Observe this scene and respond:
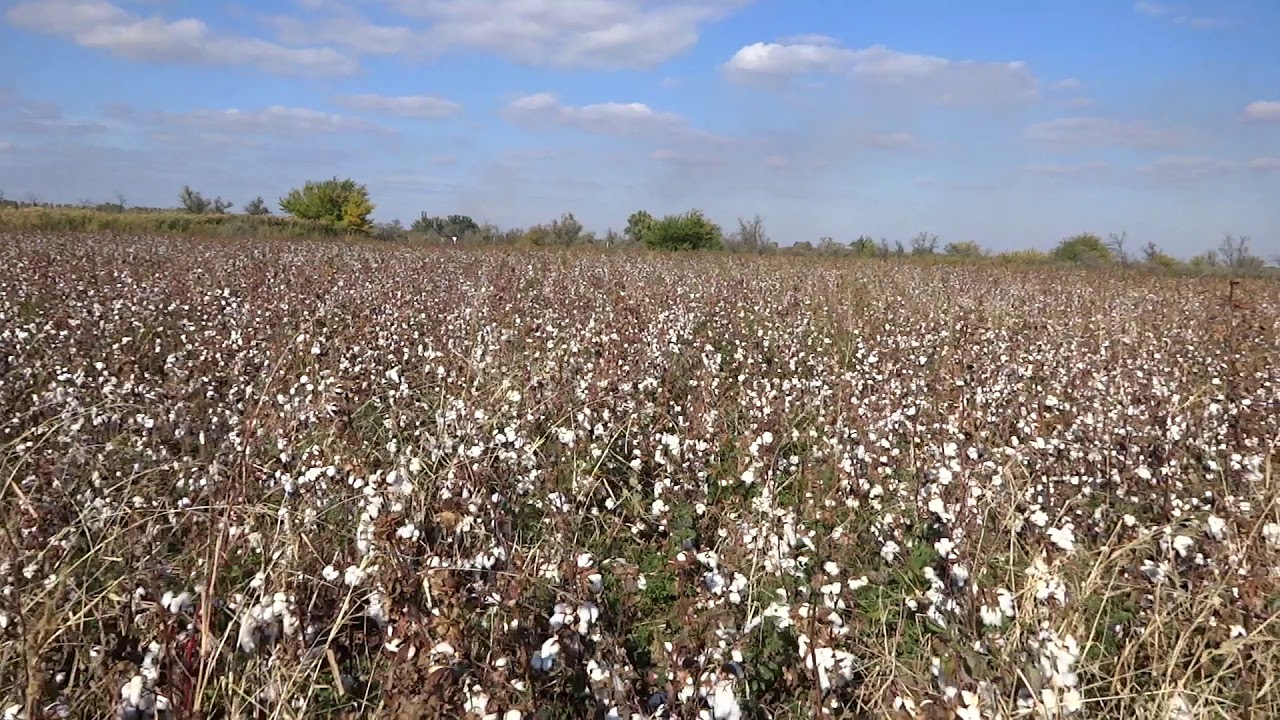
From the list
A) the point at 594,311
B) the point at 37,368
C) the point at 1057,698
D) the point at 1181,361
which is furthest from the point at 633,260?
the point at 1057,698

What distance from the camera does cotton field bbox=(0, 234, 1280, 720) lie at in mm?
2139

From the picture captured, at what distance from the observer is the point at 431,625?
2133 millimetres

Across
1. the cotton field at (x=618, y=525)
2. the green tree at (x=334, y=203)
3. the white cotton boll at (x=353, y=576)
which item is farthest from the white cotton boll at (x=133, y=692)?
the green tree at (x=334, y=203)

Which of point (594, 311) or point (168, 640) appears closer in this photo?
point (168, 640)

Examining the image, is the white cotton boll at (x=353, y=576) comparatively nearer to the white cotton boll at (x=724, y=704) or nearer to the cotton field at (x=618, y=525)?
the cotton field at (x=618, y=525)

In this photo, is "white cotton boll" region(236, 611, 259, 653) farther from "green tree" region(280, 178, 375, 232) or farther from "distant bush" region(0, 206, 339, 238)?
"green tree" region(280, 178, 375, 232)

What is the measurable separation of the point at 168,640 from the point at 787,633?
1.92 meters

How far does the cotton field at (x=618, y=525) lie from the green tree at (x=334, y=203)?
1359 inches

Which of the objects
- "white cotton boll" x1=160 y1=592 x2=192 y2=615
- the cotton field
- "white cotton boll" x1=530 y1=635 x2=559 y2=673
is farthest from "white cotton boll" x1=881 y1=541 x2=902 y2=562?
"white cotton boll" x1=160 y1=592 x2=192 y2=615

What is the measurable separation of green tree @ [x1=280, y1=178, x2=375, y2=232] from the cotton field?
34524mm

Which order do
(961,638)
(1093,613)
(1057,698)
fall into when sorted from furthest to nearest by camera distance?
(1093,613), (961,638), (1057,698)

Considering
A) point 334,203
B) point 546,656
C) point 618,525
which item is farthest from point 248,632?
point 334,203

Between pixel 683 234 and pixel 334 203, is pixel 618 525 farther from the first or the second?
pixel 334 203

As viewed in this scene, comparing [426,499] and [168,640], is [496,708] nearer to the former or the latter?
[168,640]
